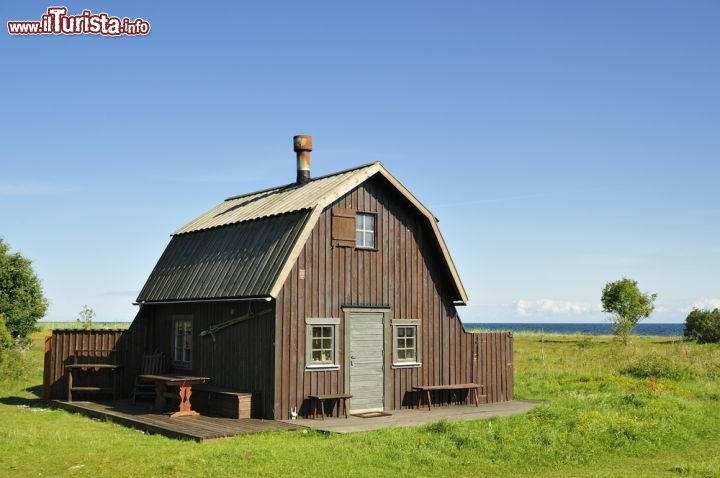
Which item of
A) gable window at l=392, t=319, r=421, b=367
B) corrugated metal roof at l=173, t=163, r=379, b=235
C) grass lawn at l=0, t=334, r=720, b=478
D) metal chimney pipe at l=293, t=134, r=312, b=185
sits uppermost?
metal chimney pipe at l=293, t=134, r=312, b=185

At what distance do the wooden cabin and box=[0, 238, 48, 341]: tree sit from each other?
2042cm

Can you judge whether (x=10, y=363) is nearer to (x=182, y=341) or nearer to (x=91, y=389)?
(x=91, y=389)

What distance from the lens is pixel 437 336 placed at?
21.0 metres

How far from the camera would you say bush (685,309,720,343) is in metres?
61.0

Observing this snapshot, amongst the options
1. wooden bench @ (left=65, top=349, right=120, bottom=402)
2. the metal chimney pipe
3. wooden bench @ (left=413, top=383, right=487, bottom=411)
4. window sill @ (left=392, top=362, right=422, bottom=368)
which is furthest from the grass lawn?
the metal chimney pipe

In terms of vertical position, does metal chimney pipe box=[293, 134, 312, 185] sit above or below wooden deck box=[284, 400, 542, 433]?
above

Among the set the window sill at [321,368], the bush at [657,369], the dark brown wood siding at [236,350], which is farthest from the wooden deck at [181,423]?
the bush at [657,369]

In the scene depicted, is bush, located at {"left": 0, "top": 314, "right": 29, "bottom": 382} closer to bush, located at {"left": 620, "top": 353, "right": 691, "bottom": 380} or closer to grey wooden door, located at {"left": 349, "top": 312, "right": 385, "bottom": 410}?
grey wooden door, located at {"left": 349, "top": 312, "right": 385, "bottom": 410}

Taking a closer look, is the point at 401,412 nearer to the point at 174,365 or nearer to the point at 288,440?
the point at 288,440

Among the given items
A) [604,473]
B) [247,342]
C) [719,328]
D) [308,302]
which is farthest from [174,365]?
[719,328]

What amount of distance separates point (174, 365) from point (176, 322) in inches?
47.5

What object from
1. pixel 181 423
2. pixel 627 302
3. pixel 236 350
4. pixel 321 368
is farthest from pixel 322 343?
pixel 627 302

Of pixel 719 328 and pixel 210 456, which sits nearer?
pixel 210 456

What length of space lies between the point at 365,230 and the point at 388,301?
189cm
